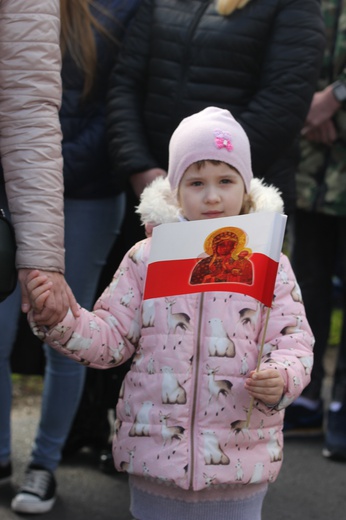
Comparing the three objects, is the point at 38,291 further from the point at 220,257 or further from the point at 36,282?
the point at 220,257

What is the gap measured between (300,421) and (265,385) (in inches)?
87.5

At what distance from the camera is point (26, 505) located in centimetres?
381

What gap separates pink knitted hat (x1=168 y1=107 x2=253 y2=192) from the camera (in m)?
2.89

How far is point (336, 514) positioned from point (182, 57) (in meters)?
1.75

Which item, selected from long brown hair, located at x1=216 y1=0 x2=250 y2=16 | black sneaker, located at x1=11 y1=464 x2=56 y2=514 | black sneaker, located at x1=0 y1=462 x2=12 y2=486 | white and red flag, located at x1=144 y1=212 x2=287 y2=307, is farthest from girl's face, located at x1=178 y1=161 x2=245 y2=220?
black sneaker, located at x1=0 y1=462 x2=12 y2=486

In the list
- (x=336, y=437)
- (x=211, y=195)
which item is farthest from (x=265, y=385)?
(x=336, y=437)

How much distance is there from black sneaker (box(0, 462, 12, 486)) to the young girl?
3.94 ft

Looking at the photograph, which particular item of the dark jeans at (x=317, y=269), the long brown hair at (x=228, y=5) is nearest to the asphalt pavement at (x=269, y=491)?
the dark jeans at (x=317, y=269)

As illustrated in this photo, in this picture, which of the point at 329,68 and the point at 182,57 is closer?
the point at 182,57

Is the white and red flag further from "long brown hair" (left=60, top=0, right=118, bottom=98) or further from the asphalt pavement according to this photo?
the asphalt pavement

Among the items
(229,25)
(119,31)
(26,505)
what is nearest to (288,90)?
(229,25)

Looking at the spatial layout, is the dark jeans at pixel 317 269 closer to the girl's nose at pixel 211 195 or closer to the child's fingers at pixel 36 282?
the girl's nose at pixel 211 195

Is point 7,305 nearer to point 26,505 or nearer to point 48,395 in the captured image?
point 48,395

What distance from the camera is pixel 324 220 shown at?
4.72 m
